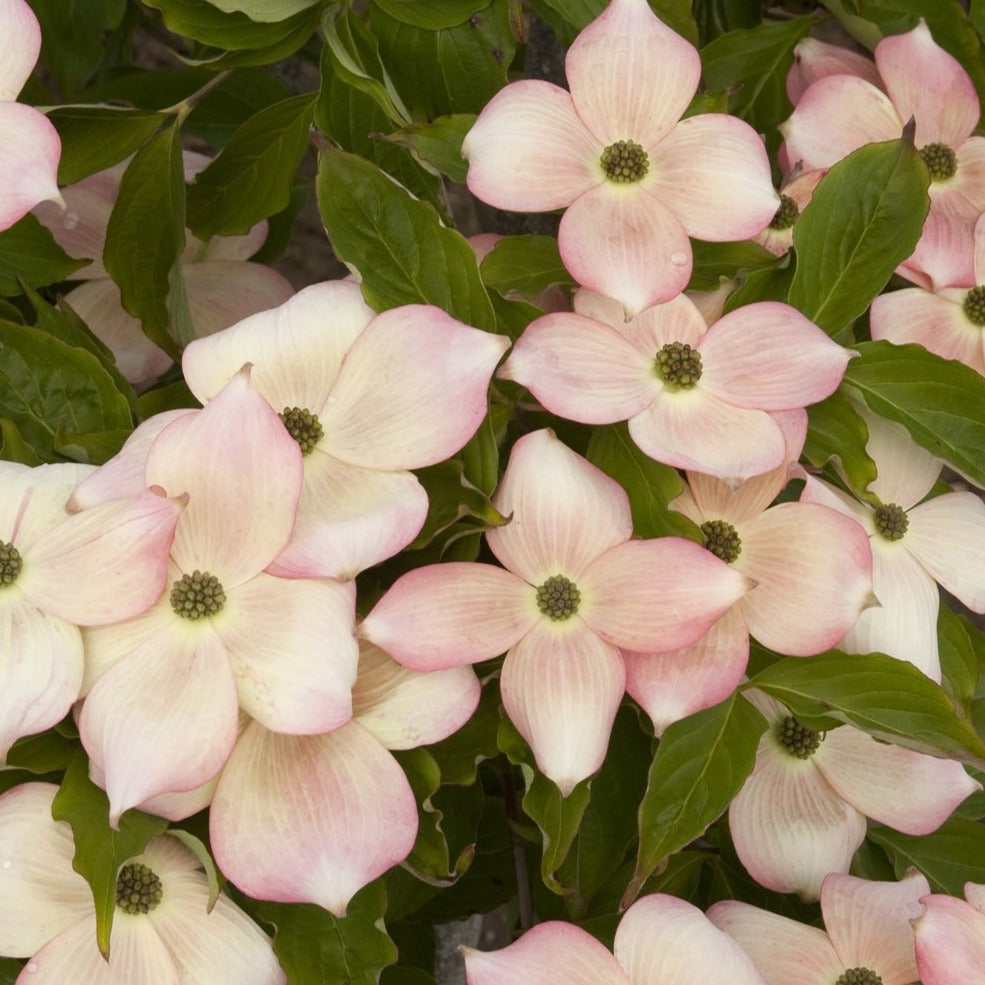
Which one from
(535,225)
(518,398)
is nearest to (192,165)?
(535,225)

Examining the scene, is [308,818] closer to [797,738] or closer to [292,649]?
[292,649]

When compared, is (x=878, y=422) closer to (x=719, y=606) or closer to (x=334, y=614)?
(x=719, y=606)

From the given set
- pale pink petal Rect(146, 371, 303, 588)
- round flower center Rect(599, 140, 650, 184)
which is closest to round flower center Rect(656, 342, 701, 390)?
round flower center Rect(599, 140, 650, 184)

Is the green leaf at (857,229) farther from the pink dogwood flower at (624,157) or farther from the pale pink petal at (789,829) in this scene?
the pale pink petal at (789,829)

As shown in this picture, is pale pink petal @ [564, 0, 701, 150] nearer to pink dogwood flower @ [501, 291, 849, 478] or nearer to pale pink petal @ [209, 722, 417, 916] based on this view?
pink dogwood flower @ [501, 291, 849, 478]

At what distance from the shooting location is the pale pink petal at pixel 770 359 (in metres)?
0.66

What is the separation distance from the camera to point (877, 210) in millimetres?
723

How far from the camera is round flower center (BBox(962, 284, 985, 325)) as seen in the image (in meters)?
0.79

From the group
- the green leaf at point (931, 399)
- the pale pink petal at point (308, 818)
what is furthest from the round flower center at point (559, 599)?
the green leaf at point (931, 399)

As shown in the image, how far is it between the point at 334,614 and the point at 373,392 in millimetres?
111

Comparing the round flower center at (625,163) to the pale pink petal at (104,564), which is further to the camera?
the round flower center at (625,163)

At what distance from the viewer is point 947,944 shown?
0.65 m

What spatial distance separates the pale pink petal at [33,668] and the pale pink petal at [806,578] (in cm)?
33

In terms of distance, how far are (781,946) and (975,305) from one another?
388 mm
